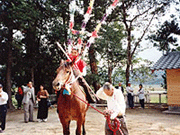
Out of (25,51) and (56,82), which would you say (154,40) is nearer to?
(25,51)

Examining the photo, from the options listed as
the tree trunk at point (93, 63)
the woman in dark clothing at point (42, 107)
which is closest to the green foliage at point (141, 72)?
the tree trunk at point (93, 63)

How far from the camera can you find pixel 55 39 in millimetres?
17656

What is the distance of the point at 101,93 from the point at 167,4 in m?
15.0

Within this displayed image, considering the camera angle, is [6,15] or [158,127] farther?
[6,15]

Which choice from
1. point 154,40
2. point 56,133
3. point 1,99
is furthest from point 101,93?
point 154,40

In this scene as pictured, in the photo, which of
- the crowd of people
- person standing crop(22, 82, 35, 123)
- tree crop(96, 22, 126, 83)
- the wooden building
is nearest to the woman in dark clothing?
the crowd of people

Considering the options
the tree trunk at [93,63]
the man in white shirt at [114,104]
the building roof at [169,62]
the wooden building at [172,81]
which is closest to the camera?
the man in white shirt at [114,104]

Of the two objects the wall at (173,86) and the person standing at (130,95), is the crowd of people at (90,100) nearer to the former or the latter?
the person standing at (130,95)

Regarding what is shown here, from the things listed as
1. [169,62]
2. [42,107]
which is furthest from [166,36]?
[42,107]

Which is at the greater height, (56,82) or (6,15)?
(6,15)

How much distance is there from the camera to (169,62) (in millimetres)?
13758

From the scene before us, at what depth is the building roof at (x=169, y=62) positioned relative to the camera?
13.0 m

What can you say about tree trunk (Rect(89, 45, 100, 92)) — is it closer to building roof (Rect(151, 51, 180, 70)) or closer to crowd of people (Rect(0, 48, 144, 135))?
building roof (Rect(151, 51, 180, 70))

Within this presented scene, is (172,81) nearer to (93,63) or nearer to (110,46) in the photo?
(110,46)
